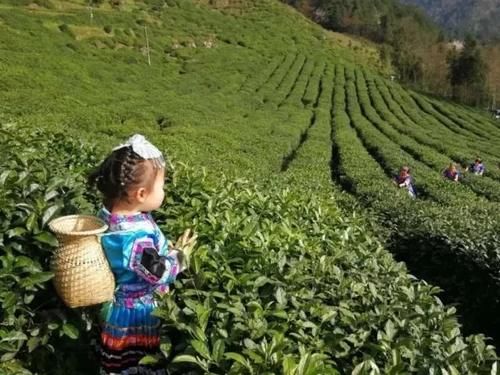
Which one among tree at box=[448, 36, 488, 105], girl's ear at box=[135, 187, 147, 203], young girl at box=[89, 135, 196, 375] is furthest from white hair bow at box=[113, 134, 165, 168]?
tree at box=[448, 36, 488, 105]

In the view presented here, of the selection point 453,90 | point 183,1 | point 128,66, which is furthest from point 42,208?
point 453,90

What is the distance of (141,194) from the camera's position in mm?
3297

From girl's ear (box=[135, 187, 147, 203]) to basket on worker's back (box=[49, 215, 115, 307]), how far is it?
0.80ft

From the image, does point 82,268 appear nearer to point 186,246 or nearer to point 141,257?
point 141,257

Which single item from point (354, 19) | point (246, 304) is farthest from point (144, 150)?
point (354, 19)

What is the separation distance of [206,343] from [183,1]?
77.6 meters

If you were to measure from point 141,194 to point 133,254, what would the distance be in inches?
13.7

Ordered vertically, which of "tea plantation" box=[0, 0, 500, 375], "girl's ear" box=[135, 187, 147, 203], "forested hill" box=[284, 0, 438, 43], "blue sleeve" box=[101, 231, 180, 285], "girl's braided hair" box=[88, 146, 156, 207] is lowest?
"tea plantation" box=[0, 0, 500, 375]

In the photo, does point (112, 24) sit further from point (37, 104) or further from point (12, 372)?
point (12, 372)

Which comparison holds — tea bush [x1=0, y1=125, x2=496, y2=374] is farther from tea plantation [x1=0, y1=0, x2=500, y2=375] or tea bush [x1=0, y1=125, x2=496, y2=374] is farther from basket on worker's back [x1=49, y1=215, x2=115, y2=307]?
basket on worker's back [x1=49, y1=215, x2=115, y2=307]

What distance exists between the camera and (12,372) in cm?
344

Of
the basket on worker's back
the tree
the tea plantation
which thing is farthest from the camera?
the tree

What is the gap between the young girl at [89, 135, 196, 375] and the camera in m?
3.22

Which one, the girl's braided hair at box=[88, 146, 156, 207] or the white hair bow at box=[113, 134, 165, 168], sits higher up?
the white hair bow at box=[113, 134, 165, 168]
